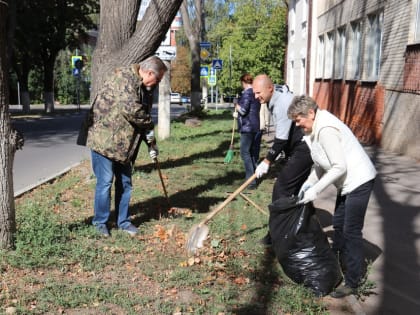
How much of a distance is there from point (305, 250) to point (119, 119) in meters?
2.23

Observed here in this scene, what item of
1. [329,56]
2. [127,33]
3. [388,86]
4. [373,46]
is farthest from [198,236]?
[329,56]

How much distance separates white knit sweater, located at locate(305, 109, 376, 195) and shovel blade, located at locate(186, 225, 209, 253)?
1.52 m

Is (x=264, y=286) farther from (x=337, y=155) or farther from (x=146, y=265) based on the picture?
(x=337, y=155)

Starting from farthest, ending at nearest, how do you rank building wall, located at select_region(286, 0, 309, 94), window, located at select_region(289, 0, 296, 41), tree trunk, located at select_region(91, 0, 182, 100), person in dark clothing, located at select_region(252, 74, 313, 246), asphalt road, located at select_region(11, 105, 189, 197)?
1. window, located at select_region(289, 0, 296, 41)
2. building wall, located at select_region(286, 0, 309, 94)
3. asphalt road, located at select_region(11, 105, 189, 197)
4. tree trunk, located at select_region(91, 0, 182, 100)
5. person in dark clothing, located at select_region(252, 74, 313, 246)

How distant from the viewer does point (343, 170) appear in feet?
11.6

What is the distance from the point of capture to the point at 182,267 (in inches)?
174

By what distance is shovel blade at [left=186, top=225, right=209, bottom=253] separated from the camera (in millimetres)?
4746

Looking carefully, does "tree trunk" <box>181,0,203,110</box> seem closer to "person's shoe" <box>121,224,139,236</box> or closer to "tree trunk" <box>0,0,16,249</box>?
"person's shoe" <box>121,224,139,236</box>

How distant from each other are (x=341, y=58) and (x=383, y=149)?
22.2 feet

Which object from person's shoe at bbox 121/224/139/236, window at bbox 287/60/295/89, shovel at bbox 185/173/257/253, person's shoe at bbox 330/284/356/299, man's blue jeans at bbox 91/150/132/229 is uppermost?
window at bbox 287/60/295/89

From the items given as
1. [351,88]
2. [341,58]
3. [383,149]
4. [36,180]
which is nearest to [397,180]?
[383,149]

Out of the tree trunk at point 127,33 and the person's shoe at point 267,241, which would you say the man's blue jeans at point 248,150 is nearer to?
the tree trunk at point 127,33

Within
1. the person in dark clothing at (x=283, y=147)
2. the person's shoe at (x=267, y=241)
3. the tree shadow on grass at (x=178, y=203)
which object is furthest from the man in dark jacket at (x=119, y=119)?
the person's shoe at (x=267, y=241)

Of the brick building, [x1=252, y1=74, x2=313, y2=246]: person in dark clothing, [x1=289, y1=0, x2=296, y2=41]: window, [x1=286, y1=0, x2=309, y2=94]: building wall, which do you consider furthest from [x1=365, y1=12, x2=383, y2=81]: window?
[x1=289, y1=0, x2=296, y2=41]: window
